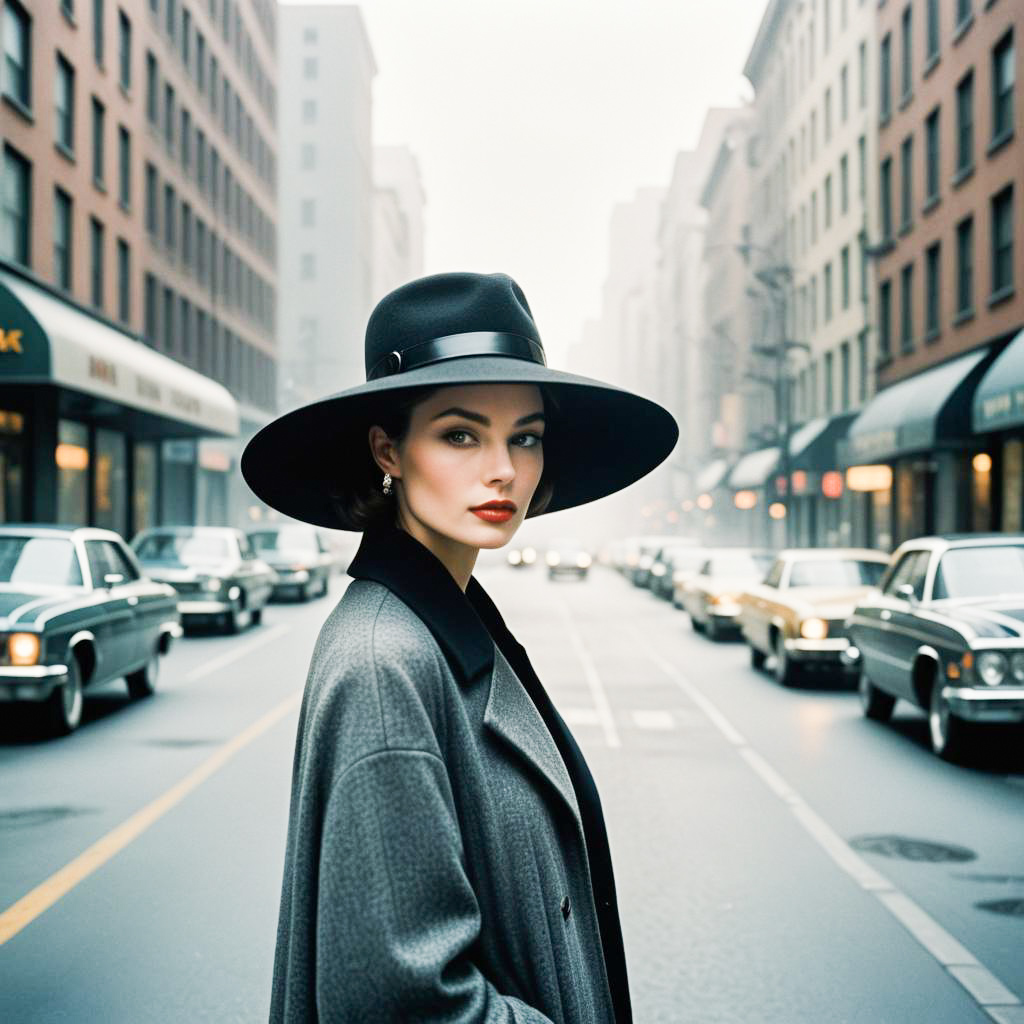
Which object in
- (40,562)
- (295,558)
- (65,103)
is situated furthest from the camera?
(295,558)

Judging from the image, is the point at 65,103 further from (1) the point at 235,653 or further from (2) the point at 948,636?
(2) the point at 948,636

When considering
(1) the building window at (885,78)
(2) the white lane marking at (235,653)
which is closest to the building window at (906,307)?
(1) the building window at (885,78)

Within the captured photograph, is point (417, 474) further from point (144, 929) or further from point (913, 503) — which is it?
point (913, 503)

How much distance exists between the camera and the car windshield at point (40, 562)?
12297mm

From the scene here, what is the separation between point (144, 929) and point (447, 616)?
176 inches

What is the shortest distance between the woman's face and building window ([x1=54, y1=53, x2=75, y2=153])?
30.1 meters

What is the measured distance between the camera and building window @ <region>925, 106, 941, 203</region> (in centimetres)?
3186

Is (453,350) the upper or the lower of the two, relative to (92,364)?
lower

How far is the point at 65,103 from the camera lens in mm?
30781

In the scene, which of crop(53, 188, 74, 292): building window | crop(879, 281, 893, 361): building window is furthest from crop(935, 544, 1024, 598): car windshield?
crop(879, 281, 893, 361): building window

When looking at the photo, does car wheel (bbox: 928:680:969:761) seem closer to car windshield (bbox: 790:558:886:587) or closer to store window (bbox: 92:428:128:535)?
car windshield (bbox: 790:558:886:587)

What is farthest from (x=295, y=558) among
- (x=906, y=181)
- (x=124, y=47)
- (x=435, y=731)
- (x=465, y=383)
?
(x=435, y=731)

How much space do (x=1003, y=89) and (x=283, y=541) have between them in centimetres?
1831

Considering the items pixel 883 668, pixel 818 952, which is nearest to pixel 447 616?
pixel 818 952
